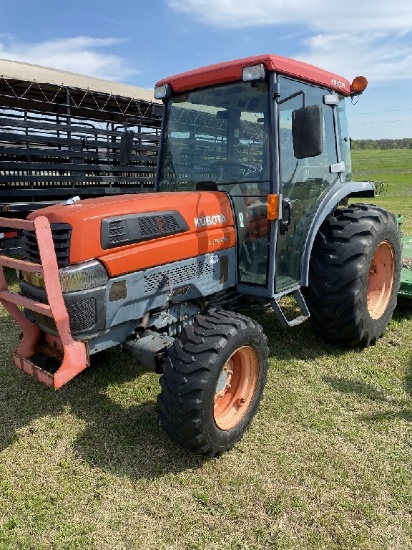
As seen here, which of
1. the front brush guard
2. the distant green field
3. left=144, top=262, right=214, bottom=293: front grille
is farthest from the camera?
the distant green field

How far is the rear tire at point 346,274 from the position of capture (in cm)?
369

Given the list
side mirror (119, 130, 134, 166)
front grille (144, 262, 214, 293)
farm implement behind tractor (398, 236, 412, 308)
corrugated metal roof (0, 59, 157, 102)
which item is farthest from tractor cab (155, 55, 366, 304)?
corrugated metal roof (0, 59, 157, 102)

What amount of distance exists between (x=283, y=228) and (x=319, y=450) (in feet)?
5.02

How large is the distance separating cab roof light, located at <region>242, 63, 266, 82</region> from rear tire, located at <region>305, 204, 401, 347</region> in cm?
140

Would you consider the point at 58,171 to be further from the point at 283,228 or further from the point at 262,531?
the point at 262,531

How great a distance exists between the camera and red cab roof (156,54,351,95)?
312cm

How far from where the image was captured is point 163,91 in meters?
3.65

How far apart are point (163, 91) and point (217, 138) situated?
0.59 meters

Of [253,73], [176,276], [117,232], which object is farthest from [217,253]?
[253,73]

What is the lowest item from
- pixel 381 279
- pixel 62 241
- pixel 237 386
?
pixel 237 386

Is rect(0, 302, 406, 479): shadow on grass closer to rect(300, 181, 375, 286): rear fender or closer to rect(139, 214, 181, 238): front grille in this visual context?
rect(300, 181, 375, 286): rear fender

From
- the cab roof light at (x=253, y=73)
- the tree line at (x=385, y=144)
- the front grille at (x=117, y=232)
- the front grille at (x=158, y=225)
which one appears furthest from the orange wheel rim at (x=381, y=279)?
the tree line at (x=385, y=144)

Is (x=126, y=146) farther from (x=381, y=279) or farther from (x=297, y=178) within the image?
(x=381, y=279)

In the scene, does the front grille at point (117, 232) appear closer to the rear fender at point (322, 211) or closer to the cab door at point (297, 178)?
the cab door at point (297, 178)
